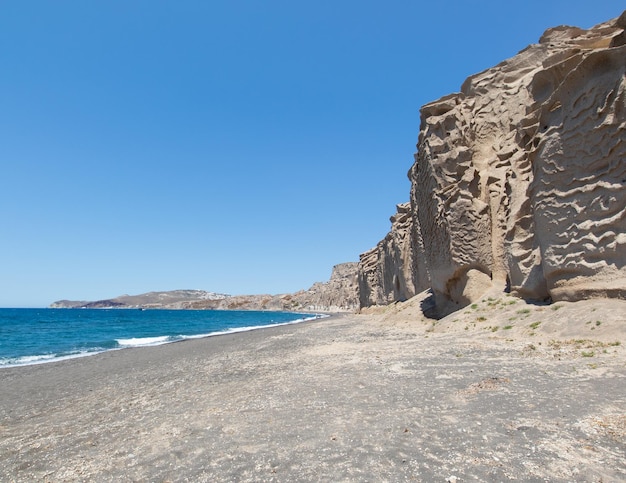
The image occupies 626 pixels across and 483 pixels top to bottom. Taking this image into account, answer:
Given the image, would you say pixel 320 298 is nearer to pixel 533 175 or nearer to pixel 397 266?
pixel 397 266

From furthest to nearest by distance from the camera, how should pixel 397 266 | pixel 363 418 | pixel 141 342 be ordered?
1. pixel 397 266
2. pixel 141 342
3. pixel 363 418

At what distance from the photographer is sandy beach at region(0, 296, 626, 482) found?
450 cm

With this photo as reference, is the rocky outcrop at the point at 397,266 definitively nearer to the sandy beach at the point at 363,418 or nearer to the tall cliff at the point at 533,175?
the tall cliff at the point at 533,175

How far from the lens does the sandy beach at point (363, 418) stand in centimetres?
450

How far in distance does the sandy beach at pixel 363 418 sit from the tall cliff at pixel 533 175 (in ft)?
6.96

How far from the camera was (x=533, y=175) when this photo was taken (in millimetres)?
15203

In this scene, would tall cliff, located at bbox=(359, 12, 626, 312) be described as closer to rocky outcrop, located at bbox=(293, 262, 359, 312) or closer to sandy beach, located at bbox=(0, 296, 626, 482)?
sandy beach, located at bbox=(0, 296, 626, 482)

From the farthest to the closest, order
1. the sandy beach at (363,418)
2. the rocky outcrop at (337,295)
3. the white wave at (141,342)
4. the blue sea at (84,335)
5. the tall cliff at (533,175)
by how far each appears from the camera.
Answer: the rocky outcrop at (337,295) → the white wave at (141,342) → the blue sea at (84,335) → the tall cliff at (533,175) → the sandy beach at (363,418)

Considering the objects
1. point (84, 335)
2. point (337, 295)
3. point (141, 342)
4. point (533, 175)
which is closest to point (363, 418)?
point (533, 175)

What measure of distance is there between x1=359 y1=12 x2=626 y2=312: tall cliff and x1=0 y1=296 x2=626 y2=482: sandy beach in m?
2.12

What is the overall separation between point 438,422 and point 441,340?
8360 millimetres

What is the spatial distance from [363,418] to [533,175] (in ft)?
42.8

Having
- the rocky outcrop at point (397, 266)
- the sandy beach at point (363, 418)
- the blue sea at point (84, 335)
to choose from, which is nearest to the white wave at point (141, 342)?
the blue sea at point (84, 335)

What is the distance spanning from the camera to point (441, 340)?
44.3ft
